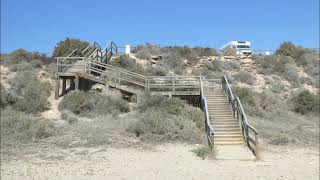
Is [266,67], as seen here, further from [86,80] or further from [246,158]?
[246,158]

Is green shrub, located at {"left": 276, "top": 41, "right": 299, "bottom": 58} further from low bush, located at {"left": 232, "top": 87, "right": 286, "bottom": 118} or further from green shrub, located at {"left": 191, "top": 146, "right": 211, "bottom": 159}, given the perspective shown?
green shrub, located at {"left": 191, "top": 146, "right": 211, "bottom": 159}

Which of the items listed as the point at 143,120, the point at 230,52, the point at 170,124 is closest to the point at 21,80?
the point at 143,120

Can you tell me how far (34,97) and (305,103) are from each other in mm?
16138

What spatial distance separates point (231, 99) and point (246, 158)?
632 centimetres

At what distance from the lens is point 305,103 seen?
28.9 m

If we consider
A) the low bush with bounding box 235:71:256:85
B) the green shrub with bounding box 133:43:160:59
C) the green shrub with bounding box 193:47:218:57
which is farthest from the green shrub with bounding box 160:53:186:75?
the low bush with bounding box 235:71:256:85

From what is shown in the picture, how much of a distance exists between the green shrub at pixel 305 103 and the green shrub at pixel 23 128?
15.6 m

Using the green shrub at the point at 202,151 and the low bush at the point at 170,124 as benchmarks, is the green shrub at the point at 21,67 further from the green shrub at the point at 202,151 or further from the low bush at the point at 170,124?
the green shrub at the point at 202,151

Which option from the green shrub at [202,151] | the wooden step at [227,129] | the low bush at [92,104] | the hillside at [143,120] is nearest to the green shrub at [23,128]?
the hillside at [143,120]

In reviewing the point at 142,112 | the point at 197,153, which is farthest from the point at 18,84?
the point at 197,153

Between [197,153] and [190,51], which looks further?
[190,51]

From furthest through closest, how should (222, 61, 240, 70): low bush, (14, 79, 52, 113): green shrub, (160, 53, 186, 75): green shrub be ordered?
(222, 61, 240, 70): low bush < (160, 53, 186, 75): green shrub < (14, 79, 52, 113): green shrub

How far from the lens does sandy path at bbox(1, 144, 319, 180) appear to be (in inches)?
535

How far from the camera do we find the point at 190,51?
38.9 metres
